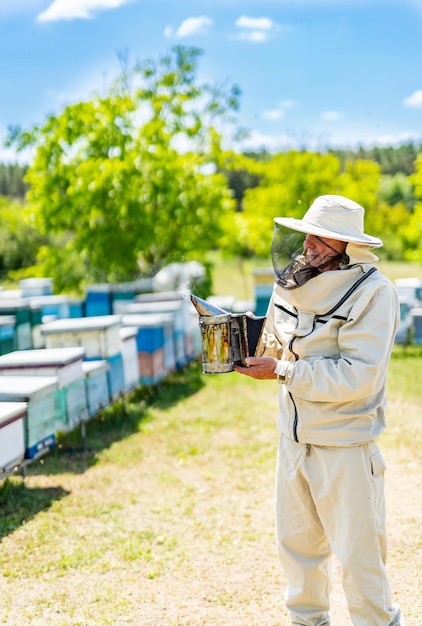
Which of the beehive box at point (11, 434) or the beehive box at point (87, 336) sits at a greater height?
the beehive box at point (87, 336)

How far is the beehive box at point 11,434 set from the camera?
13.6ft

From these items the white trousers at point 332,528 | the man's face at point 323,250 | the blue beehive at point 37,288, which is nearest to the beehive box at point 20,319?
the blue beehive at point 37,288

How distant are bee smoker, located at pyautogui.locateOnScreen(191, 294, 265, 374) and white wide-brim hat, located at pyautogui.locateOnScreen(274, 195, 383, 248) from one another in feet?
1.42

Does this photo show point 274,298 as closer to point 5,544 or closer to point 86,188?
point 5,544

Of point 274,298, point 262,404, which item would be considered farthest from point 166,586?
point 262,404

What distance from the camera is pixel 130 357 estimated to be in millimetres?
6852

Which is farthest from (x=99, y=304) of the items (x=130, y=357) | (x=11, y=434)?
(x=11, y=434)

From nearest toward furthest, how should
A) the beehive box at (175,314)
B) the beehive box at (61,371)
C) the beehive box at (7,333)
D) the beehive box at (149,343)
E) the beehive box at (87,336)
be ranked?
the beehive box at (61,371)
the beehive box at (87,336)
the beehive box at (7,333)
the beehive box at (149,343)
the beehive box at (175,314)

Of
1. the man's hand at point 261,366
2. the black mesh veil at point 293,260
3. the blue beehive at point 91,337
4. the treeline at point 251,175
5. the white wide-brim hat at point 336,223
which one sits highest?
the treeline at point 251,175

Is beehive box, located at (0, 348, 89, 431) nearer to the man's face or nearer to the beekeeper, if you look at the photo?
the beekeeper

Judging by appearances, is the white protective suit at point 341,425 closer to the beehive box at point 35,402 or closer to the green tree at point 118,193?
the beehive box at point 35,402

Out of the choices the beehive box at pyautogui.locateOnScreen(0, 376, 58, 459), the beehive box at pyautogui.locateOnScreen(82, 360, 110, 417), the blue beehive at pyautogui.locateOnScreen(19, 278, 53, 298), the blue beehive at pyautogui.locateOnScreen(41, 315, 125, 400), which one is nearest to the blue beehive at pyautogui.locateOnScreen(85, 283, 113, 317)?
the blue beehive at pyautogui.locateOnScreen(19, 278, 53, 298)

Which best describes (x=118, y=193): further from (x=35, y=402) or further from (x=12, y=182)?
(x=12, y=182)

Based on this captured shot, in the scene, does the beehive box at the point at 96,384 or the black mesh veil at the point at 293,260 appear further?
the beehive box at the point at 96,384
